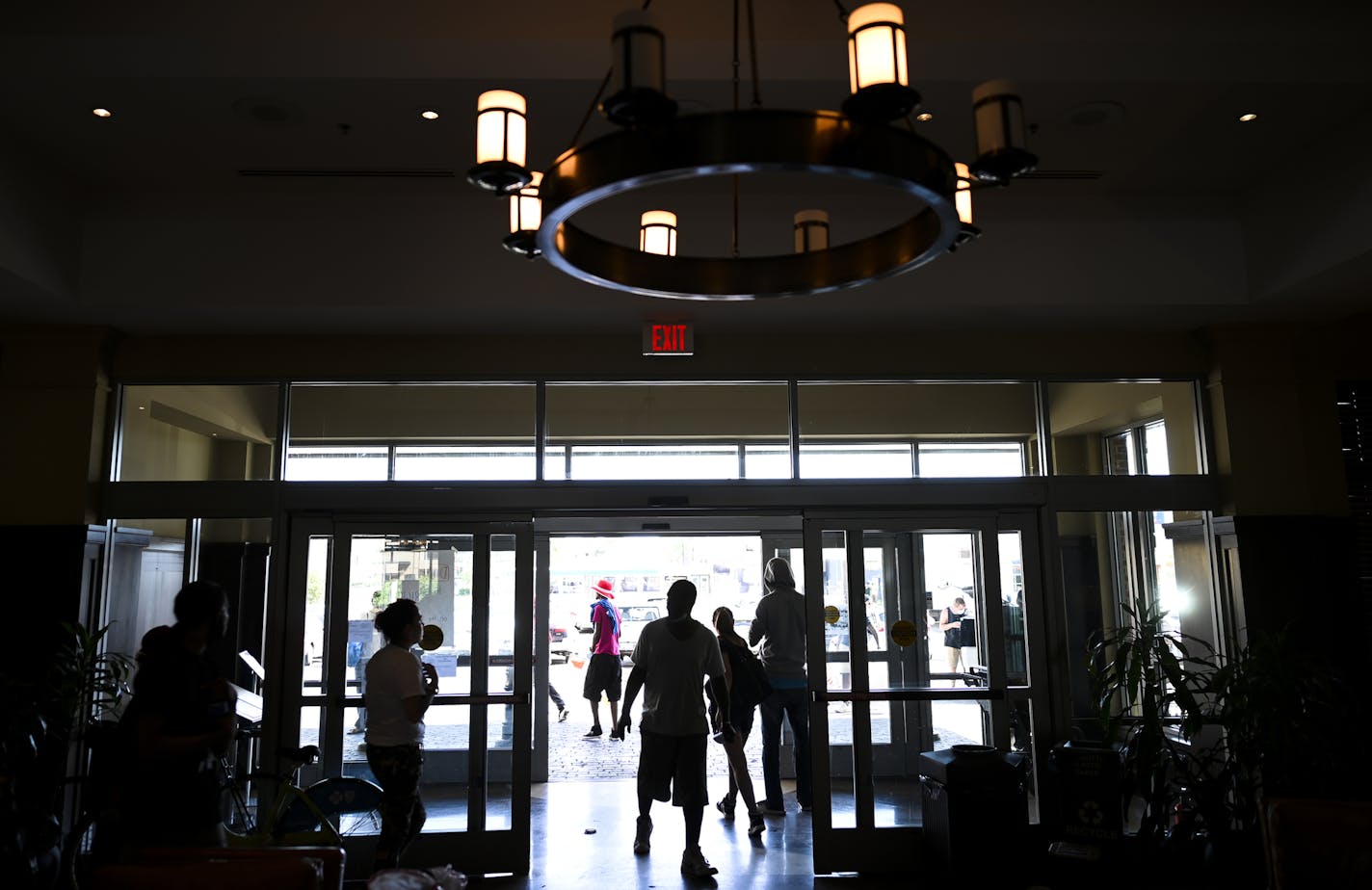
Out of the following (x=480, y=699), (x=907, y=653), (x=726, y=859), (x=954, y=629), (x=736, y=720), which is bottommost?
(x=726, y=859)

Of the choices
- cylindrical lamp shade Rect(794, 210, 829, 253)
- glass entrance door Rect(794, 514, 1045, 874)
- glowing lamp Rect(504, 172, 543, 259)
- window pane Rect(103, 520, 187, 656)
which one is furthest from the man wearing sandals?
glowing lamp Rect(504, 172, 543, 259)

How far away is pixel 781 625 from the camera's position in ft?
21.9

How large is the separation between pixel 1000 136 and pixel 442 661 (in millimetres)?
4580

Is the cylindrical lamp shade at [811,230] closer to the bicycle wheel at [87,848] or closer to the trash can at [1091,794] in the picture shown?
the bicycle wheel at [87,848]

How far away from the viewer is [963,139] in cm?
481

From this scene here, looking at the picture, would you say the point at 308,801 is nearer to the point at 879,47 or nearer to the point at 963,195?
the point at 963,195

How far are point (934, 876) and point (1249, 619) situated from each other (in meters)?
2.42

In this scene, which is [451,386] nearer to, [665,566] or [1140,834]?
[1140,834]

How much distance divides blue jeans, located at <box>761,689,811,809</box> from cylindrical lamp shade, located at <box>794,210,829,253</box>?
12.8 ft

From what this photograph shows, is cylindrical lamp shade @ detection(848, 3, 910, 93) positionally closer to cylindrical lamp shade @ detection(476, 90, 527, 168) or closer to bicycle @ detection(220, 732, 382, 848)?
cylindrical lamp shade @ detection(476, 90, 527, 168)

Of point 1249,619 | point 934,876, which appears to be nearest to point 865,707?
point 934,876

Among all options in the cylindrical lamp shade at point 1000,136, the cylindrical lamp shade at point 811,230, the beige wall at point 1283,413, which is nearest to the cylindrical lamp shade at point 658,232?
the cylindrical lamp shade at point 811,230

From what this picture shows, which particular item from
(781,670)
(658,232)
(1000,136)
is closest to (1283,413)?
(781,670)

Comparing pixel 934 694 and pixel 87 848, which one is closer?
pixel 87 848
